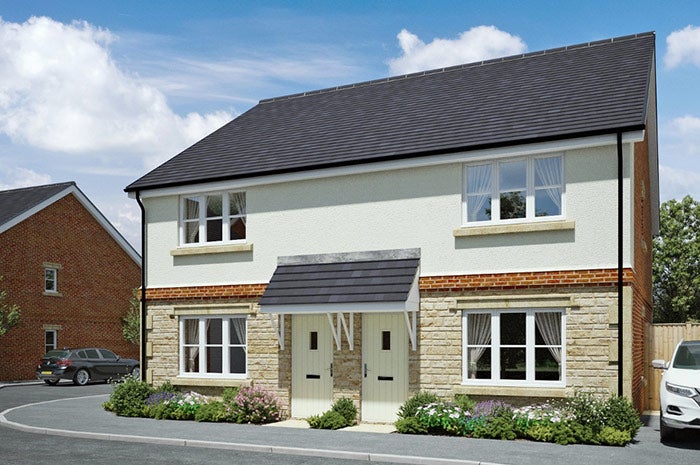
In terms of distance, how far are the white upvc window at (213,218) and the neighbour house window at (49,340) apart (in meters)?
17.6

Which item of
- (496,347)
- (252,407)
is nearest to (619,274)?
(496,347)

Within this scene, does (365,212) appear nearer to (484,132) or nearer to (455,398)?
(484,132)

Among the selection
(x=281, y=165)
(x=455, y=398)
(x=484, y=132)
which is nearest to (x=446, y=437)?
(x=455, y=398)

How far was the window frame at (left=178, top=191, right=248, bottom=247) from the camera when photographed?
19.4 metres

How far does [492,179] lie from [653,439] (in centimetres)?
574

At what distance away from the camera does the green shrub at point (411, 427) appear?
1502 cm

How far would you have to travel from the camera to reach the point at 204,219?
782 inches

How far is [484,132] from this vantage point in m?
16.8

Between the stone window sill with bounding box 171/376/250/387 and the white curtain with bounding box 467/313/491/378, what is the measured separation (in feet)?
18.0

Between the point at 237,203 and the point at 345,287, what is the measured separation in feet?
13.8

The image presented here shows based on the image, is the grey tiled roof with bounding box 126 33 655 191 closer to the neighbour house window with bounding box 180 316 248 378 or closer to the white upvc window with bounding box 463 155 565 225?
the white upvc window with bounding box 463 155 565 225

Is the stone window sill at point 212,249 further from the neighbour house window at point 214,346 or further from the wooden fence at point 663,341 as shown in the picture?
the wooden fence at point 663,341

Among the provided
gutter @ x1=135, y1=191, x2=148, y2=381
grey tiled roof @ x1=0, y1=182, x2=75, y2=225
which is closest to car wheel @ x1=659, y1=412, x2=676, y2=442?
gutter @ x1=135, y1=191, x2=148, y2=381

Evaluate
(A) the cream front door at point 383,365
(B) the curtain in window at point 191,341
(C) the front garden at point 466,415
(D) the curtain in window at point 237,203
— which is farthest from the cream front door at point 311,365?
(D) the curtain in window at point 237,203
